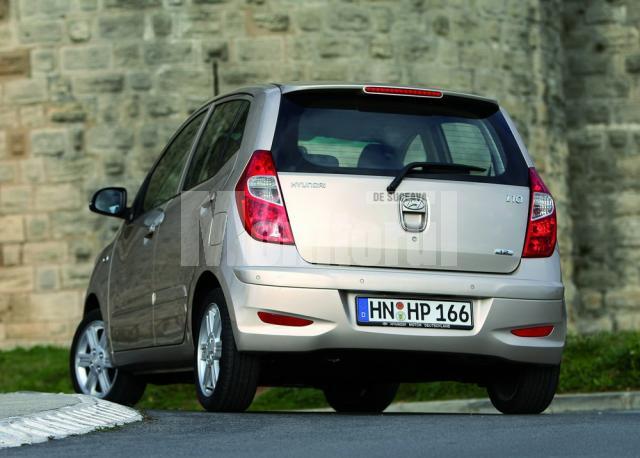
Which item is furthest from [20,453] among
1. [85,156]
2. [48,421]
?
[85,156]

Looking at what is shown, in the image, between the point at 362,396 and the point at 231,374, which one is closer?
the point at 231,374

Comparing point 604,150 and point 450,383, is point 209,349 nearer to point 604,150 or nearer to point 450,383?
point 450,383

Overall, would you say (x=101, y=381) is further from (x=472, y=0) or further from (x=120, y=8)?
(x=472, y=0)

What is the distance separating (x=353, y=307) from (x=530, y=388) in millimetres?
1203

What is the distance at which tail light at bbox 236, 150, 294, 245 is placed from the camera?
7.50 m

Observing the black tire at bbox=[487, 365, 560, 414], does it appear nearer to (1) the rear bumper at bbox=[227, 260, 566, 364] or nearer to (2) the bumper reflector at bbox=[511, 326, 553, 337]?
(2) the bumper reflector at bbox=[511, 326, 553, 337]

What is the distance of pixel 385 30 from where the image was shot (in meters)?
16.7

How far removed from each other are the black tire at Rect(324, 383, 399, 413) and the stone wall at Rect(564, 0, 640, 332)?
30.3 feet

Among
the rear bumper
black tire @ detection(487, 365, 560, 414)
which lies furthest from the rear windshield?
black tire @ detection(487, 365, 560, 414)

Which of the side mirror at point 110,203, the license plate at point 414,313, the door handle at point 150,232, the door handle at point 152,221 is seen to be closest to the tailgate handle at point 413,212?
the license plate at point 414,313

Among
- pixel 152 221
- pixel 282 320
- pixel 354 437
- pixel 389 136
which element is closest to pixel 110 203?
pixel 152 221

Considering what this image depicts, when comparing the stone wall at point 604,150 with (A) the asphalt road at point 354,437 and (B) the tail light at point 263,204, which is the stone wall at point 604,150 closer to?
(A) the asphalt road at point 354,437

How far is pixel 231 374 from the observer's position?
7652mm

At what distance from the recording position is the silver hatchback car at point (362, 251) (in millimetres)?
7484
